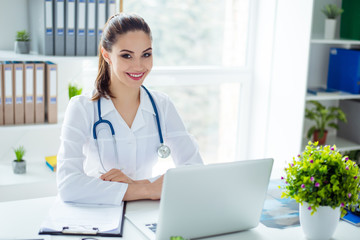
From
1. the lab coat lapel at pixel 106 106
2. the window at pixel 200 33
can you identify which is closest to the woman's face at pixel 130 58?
the lab coat lapel at pixel 106 106

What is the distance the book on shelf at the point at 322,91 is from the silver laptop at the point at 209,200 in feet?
6.20

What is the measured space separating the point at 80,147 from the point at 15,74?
3.07 ft

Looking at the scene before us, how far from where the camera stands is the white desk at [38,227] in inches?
57.3

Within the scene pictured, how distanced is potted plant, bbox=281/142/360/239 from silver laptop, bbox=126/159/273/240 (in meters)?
0.11

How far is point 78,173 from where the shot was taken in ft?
5.76

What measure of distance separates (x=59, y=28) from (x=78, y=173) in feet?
3.71

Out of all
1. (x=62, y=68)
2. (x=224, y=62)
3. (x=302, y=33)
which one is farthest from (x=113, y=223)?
(x=224, y=62)

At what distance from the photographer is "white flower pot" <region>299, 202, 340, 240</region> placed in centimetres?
148

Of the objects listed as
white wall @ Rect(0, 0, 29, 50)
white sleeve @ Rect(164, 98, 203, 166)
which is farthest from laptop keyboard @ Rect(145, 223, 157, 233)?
white wall @ Rect(0, 0, 29, 50)

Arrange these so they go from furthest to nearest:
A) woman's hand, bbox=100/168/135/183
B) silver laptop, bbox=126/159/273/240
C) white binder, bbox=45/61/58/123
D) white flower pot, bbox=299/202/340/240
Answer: white binder, bbox=45/61/58/123
woman's hand, bbox=100/168/135/183
white flower pot, bbox=299/202/340/240
silver laptop, bbox=126/159/273/240

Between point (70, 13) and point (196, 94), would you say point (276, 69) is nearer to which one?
point (196, 94)

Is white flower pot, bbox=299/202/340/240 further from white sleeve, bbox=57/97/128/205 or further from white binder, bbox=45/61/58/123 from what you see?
white binder, bbox=45/61/58/123

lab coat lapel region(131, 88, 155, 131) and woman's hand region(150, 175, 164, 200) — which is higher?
lab coat lapel region(131, 88, 155, 131)

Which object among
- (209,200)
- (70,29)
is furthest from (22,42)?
(209,200)
